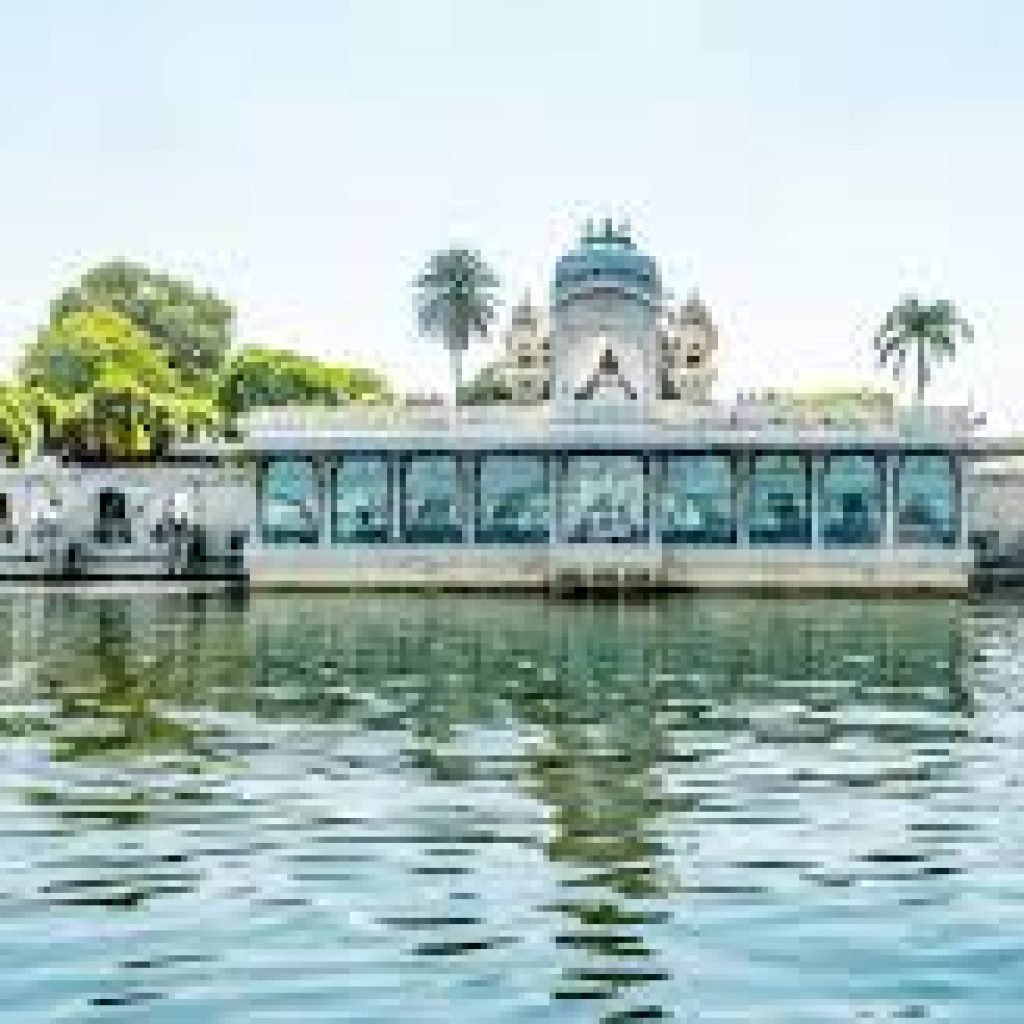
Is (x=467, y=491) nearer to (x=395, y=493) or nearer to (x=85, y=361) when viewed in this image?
(x=395, y=493)

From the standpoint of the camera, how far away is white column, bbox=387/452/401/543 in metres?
88.0

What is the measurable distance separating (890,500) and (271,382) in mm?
53827

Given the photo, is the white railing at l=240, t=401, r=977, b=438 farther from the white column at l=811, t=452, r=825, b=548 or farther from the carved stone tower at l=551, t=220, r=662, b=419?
the carved stone tower at l=551, t=220, r=662, b=419

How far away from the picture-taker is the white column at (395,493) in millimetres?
88000

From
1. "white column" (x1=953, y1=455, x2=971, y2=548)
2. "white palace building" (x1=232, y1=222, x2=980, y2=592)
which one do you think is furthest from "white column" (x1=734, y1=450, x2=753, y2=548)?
"white column" (x1=953, y1=455, x2=971, y2=548)

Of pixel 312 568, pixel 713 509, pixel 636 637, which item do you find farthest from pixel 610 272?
pixel 636 637

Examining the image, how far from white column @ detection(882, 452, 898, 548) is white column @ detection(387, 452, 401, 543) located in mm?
18364

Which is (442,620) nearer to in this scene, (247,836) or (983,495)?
(247,836)

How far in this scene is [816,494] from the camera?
286 feet

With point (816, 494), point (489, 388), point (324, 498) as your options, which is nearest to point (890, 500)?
point (816, 494)

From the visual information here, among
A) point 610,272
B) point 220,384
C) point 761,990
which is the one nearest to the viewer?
point 761,990

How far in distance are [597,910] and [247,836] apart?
4.58m

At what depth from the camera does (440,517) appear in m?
88.3

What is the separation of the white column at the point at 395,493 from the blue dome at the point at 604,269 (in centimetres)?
1115
